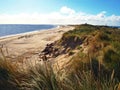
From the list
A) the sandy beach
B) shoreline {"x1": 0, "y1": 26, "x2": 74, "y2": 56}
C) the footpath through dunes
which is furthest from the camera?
shoreline {"x1": 0, "y1": 26, "x2": 74, "y2": 56}

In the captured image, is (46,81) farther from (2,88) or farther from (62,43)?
(62,43)

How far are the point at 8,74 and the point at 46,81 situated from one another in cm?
85

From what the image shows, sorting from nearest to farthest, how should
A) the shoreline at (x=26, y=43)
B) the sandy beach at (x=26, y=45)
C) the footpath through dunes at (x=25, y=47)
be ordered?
1. the footpath through dunes at (x=25, y=47)
2. the sandy beach at (x=26, y=45)
3. the shoreline at (x=26, y=43)

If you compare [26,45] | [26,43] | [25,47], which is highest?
[25,47]

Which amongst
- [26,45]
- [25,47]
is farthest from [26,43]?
[25,47]

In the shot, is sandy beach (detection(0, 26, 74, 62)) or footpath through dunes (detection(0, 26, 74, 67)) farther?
sandy beach (detection(0, 26, 74, 62))

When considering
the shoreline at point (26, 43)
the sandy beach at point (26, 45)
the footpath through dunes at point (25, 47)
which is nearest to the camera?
the footpath through dunes at point (25, 47)

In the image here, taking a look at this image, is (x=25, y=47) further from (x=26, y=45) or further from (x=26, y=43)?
(x=26, y=43)

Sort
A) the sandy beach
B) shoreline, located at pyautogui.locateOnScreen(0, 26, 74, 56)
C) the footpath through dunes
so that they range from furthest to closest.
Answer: shoreline, located at pyautogui.locateOnScreen(0, 26, 74, 56) < the sandy beach < the footpath through dunes

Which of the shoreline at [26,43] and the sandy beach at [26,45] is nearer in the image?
the sandy beach at [26,45]

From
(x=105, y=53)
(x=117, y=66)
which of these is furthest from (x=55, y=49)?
(x=117, y=66)

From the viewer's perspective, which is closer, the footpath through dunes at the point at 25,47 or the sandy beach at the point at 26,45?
the footpath through dunes at the point at 25,47

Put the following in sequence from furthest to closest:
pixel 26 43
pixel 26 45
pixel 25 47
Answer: pixel 26 43 < pixel 26 45 < pixel 25 47

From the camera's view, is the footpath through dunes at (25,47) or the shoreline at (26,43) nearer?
the footpath through dunes at (25,47)
